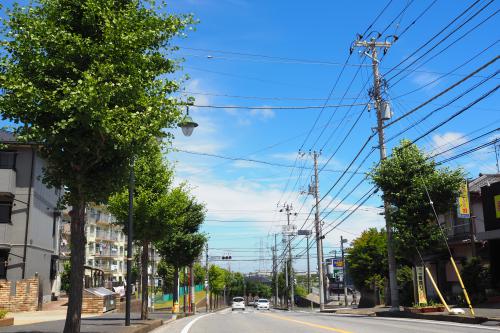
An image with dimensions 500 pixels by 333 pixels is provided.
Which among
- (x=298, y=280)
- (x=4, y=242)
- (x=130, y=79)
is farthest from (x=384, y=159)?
(x=298, y=280)

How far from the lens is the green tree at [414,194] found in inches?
1048

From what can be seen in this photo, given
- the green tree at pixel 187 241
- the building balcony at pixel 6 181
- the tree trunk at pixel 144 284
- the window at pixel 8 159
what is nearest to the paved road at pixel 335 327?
the tree trunk at pixel 144 284

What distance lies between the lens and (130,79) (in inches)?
419

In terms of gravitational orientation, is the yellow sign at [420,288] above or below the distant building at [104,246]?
below

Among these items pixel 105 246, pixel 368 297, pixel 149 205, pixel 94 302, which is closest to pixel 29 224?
pixel 94 302

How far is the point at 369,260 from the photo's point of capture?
45.4 metres

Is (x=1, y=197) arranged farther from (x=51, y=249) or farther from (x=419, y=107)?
(x=419, y=107)

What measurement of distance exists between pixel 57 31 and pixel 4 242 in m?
25.6

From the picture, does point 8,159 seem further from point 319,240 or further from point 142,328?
point 319,240

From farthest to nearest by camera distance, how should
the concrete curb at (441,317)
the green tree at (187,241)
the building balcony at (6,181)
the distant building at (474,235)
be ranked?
1. the green tree at (187,241)
2. the building balcony at (6,181)
3. the distant building at (474,235)
4. the concrete curb at (441,317)

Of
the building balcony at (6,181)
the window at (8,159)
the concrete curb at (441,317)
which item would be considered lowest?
the concrete curb at (441,317)

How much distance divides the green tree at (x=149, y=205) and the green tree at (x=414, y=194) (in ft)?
38.9

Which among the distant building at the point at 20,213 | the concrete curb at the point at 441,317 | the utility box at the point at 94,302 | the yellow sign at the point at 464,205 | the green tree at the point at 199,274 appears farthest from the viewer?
the green tree at the point at 199,274

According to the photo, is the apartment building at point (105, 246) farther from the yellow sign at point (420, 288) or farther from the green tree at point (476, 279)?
the yellow sign at point (420, 288)
